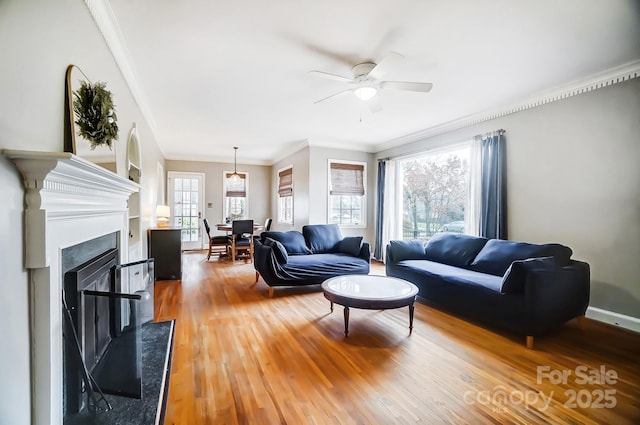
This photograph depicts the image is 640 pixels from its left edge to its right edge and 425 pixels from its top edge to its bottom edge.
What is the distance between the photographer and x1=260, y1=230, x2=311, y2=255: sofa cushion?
177 inches

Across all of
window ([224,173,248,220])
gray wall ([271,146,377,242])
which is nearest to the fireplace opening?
gray wall ([271,146,377,242])

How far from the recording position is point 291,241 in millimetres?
4555

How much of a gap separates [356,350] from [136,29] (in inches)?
126

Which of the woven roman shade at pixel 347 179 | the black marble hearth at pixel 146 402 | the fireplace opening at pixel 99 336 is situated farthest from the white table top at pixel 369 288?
the woven roman shade at pixel 347 179

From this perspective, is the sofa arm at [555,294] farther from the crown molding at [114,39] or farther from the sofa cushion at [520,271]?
the crown molding at [114,39]

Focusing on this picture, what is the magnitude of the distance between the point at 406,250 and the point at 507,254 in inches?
50.5

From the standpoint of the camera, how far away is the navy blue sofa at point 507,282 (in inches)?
97.6

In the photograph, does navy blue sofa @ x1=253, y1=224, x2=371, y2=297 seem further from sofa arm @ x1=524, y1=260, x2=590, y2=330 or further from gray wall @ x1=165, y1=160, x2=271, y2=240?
gray wall @ x1=165, y1=160, x2=271, y2=240

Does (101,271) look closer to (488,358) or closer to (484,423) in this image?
(484,423)

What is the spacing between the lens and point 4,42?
98 cm

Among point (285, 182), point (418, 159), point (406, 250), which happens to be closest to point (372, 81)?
point (406, 250)

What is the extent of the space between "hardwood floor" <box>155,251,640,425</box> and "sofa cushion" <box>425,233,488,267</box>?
895 mm

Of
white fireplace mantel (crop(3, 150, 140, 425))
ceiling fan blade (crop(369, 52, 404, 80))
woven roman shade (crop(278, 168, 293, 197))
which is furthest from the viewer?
woven roman shade (crop(278, 168, 293, 197))

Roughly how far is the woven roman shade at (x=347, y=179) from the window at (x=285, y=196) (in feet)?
4.28
